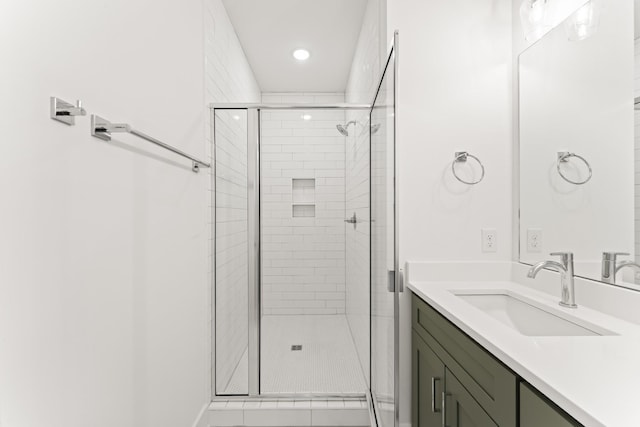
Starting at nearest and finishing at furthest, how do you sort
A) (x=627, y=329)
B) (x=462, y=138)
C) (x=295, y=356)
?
(x=627, y=329) < (x=462, y=138) < (x=295, y=356)

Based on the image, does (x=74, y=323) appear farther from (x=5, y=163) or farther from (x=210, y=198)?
(x=210, y=198)

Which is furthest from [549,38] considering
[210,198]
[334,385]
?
[334,385]

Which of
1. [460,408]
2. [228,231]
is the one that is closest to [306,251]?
[228,231]

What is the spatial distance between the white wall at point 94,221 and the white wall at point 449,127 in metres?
1.08

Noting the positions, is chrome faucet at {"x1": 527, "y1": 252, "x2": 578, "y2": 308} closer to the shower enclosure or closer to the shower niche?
the shower enclosure

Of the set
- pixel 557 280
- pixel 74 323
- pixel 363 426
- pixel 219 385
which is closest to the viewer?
pixel 74 323

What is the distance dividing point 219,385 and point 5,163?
6.21ft

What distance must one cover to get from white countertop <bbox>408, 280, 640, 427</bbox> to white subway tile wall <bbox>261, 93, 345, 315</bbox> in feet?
5.66

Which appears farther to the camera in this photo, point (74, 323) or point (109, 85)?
point (109, 85)

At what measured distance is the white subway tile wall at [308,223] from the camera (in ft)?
9.09

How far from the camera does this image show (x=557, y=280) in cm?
150

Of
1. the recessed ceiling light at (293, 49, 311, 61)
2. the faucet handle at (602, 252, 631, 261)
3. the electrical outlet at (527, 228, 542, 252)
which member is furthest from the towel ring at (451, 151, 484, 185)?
the recessed ceiling light at (293, 49, 311, 61)

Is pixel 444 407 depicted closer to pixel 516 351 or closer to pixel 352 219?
pixel 516 351

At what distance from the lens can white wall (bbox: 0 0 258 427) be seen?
0.78 meters
